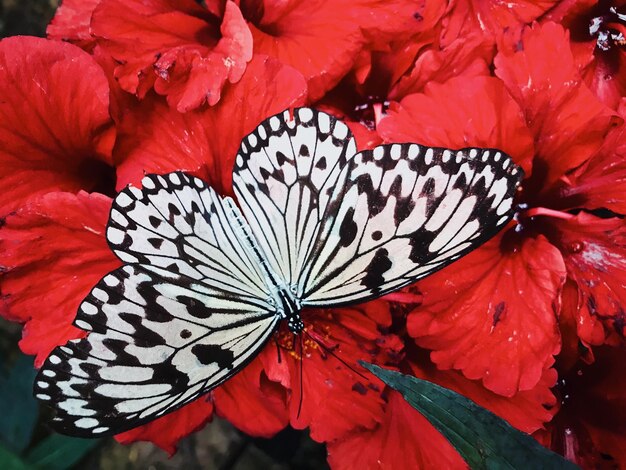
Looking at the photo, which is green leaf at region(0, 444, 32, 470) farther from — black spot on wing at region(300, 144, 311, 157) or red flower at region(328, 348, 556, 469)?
black spot on wing at region(300, 144, 311, 157)

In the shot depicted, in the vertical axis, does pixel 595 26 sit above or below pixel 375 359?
above

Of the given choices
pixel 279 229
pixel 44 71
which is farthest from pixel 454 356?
pixel 44 71

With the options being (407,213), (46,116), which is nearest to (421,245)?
(407,213)

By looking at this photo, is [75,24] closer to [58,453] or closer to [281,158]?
[281,158]

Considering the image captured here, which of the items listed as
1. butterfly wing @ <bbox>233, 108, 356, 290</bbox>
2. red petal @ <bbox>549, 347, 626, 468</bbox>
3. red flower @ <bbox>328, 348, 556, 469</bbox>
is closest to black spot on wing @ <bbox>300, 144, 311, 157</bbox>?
butterfly wing @ <bbox>233, 108, 356, 290</bbox>

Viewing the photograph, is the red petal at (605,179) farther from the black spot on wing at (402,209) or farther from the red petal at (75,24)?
the red petal at (75,24)

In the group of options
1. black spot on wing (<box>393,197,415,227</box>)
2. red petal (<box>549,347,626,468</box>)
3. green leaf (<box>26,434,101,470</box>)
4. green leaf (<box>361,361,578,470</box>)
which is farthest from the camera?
green leaf (<box>26,434,101,470</box>)

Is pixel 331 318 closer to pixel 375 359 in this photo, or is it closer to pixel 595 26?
pixel 375 359

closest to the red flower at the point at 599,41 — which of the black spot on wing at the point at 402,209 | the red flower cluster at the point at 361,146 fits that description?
the red flower cluster at the point at 361,146
